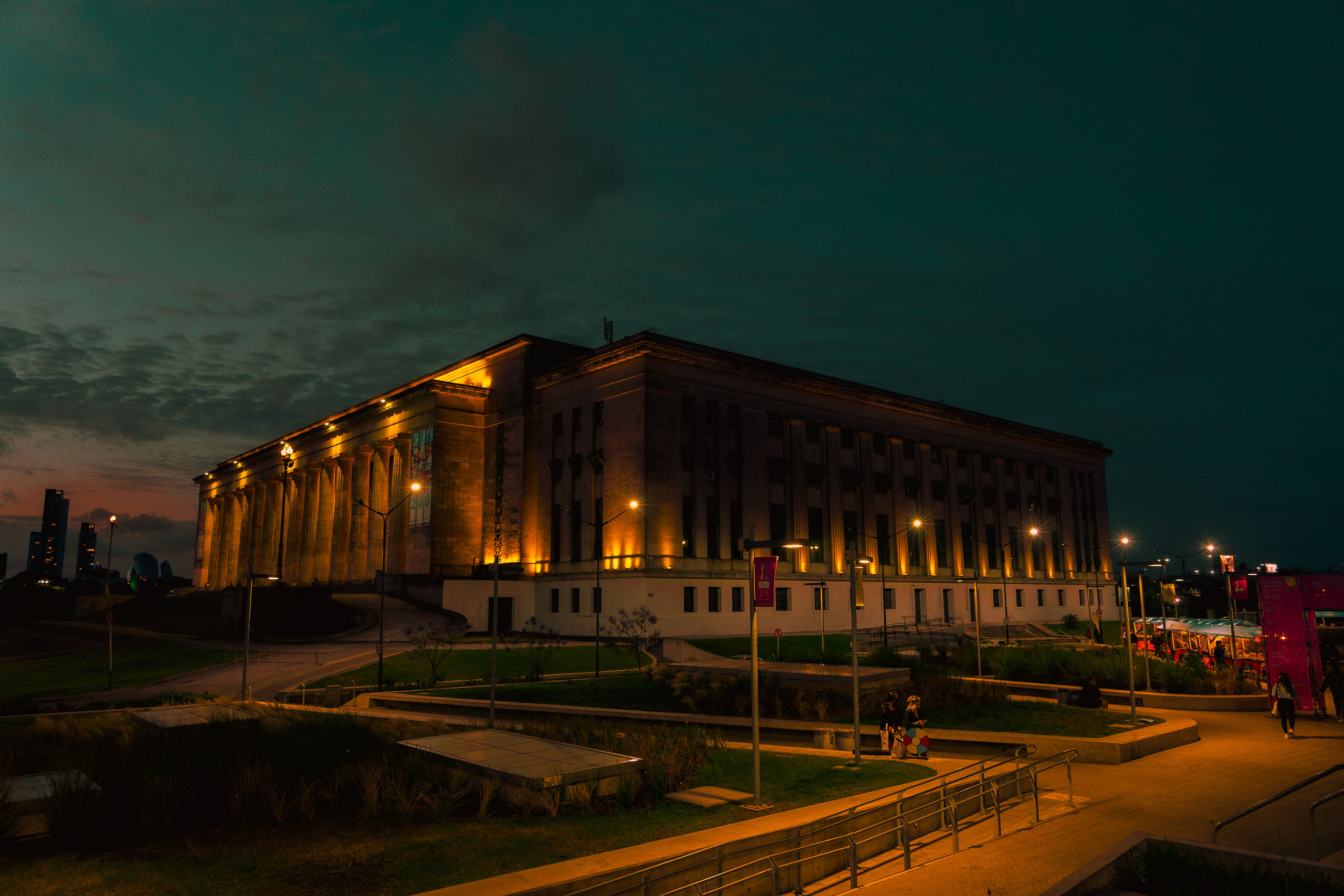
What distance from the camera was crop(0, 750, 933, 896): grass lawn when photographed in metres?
9.09

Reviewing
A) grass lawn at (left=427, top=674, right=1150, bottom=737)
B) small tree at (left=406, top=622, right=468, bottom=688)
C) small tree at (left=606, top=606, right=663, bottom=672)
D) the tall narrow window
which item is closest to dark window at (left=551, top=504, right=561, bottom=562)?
the tall narrow window

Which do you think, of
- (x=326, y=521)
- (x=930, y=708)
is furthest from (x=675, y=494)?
(x=326, y=521)

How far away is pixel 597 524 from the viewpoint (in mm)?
61938

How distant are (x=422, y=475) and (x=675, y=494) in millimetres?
26479

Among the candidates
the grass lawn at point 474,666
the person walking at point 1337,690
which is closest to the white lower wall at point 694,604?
the grass lawn at point 474,666

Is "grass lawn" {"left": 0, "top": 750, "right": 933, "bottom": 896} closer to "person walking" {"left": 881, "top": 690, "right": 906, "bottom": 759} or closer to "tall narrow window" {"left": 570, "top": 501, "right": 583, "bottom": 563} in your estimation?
"person walking" {"left": 881, "top": 690, "right": 906, "bottom": 759}

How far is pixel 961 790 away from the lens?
40.9 ft

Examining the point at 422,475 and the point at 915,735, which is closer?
the point at 915,735

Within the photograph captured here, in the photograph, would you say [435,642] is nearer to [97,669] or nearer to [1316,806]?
[97,669]

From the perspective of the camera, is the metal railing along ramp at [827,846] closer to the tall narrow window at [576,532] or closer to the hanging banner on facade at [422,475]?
the tall narrow window at [576,532]

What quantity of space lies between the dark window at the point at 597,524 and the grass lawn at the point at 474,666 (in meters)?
14.5

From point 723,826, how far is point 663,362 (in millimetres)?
52680

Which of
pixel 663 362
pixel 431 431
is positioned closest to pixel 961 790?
pixel 663 362

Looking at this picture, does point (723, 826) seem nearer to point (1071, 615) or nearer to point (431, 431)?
point (431, 431)
